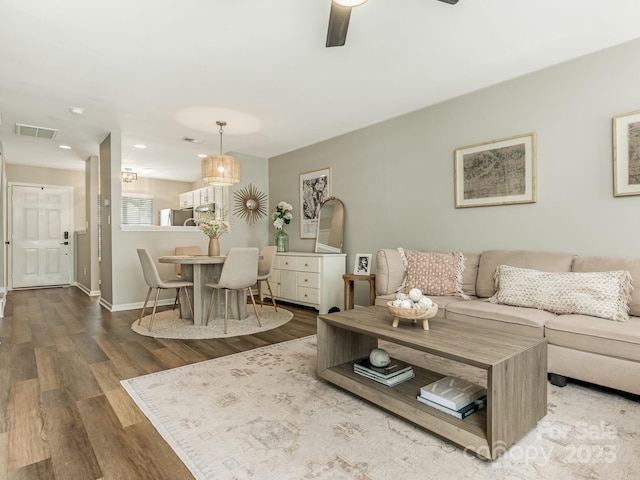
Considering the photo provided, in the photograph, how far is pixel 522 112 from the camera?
3.19 m

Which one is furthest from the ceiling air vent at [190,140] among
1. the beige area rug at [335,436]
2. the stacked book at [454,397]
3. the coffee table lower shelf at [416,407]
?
the stacked book at [454,397]

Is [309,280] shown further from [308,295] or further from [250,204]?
[250,204]

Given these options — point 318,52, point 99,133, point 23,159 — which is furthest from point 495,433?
point 23,159

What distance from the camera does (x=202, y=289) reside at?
3.98m

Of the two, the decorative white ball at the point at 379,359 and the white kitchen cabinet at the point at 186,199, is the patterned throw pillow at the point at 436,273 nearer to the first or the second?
the decorative white ball at the point at 379,359

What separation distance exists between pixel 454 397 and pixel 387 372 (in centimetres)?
44

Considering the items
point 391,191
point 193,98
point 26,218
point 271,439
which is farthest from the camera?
point 26,218

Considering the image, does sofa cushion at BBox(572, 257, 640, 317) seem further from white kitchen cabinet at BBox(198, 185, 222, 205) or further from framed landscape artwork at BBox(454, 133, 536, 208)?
white kitchen cabinet at BBox(198, 185, 222, 205)

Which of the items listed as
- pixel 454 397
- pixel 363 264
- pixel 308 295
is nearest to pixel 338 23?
pixel 454 397

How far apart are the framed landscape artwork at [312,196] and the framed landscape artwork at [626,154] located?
3.18m

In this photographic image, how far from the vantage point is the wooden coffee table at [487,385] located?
149 centimetres

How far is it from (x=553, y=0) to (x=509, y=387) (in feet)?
7.55

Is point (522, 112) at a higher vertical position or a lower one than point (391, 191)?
higher

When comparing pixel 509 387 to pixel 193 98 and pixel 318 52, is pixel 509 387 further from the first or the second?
pixel 193 98
